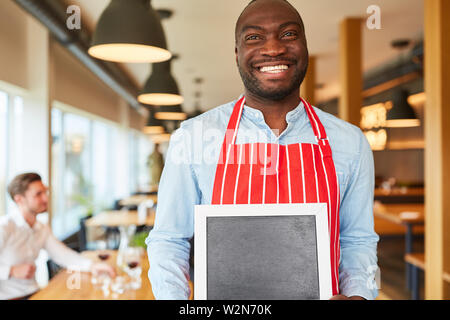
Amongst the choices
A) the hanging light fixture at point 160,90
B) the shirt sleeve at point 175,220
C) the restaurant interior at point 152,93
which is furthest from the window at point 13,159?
the shirt sleeve at point 175,220

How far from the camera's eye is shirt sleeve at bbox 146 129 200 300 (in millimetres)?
833

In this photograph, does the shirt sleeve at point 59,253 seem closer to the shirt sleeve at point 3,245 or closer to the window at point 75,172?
the shirt sleeve at point 3,245

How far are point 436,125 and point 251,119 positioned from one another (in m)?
2.17

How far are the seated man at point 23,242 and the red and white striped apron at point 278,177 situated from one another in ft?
5.87

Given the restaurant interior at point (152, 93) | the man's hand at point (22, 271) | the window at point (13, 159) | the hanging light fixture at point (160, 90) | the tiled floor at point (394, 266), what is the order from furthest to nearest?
the tiled floor at point (394, 266) < the window at point (13, 159) < the man's hand at point (22, 271) < the hanging light fixture at point (160, 90) < the restaurant interior at point (152, 93)

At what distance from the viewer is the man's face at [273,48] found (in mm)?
777

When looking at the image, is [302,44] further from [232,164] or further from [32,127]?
[32,127]

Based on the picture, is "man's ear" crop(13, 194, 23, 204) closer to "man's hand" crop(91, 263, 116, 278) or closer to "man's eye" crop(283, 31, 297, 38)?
"man's hand" crop(91, 263, 116, 278)

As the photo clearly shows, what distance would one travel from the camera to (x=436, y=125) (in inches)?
103

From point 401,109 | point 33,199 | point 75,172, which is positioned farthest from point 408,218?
point 75,172

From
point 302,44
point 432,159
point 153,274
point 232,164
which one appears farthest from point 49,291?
point 432,159

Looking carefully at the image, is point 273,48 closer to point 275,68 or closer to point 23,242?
point 275,68

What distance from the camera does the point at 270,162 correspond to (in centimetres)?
81

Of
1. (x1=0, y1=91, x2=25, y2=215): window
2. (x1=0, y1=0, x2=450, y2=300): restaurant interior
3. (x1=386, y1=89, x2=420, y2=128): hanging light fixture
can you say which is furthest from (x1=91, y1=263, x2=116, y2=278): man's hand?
(x1=386, y1=89, x2=420, y2=128): hanging light fixture
